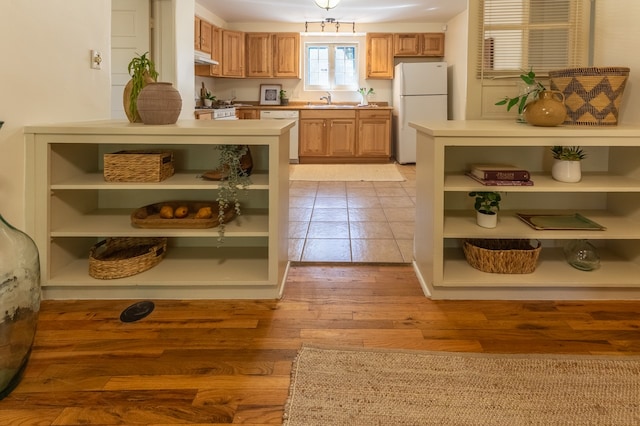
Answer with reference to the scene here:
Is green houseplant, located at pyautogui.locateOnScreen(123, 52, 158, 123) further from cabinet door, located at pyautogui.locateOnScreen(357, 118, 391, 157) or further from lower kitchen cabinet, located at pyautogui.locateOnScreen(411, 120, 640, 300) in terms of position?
cabinet door, located at pyautogui.locateOnScreen(357, 118, 391, 157)

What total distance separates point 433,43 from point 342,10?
168cm

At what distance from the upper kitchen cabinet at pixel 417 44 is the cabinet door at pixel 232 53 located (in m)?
2.36

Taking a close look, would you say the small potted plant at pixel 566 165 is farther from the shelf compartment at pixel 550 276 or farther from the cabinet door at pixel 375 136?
the cabinet door at pixel 375 136

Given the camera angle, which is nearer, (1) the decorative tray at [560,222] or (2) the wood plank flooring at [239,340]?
(2) the wood plank flooring at [239,340]

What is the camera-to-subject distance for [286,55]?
25.6 ft

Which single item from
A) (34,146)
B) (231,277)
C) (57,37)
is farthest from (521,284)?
(57,37)

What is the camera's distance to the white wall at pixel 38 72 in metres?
1.96

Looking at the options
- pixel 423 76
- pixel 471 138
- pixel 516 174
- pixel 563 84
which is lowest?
pixel 516 174

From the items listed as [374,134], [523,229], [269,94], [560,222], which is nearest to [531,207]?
[560,222]

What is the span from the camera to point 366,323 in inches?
79.7

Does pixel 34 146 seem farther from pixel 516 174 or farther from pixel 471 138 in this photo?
pixel 516 174

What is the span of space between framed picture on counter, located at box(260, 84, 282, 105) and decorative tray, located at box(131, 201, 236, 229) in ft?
18.7

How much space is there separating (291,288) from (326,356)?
74 cm

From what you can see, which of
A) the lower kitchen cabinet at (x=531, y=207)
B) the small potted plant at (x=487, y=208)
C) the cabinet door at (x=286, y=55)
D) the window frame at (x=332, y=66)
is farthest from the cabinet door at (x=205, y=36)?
the small potted plant at (x=487, y=208)
